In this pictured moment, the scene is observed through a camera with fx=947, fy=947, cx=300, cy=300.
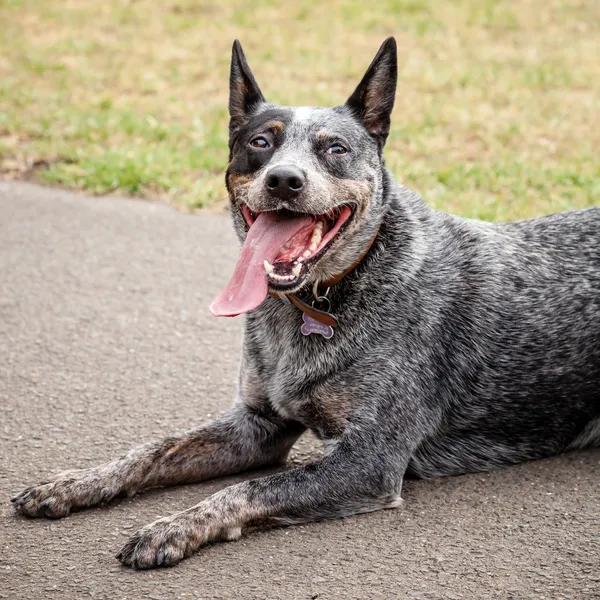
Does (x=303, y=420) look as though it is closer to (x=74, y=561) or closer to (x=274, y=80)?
(x=74, y=561)

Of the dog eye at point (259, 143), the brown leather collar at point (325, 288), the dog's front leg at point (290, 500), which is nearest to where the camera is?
the dog's front leg at point (290, 500)

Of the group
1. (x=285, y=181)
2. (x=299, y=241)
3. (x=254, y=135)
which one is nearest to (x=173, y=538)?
(x=299, y=241)

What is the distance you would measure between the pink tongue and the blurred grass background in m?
3.40

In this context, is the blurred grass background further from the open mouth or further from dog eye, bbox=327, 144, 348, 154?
the open mouth

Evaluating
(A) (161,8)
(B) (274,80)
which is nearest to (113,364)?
(B) (274,80)

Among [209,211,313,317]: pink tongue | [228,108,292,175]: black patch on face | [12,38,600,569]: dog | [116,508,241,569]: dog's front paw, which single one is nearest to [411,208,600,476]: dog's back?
[12,38,600,569]: dog

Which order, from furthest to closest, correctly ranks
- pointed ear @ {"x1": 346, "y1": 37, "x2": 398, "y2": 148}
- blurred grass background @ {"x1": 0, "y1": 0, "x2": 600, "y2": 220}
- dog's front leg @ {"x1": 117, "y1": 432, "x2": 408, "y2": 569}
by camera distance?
blurred grass background @ {"x1": 0, "y1": 0, "x2": 600, "y2": 220} → pointed ear @ {"x1": 346, "y1": 37, "x2": 398, "y2": 148} → dog's front leg @ {"x1": 117, "y1": 432, "x2": 408, "y2": 569}

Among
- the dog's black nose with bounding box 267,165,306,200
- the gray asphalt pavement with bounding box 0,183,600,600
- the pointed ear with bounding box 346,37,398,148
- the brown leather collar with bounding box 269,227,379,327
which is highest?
the pointed ear with bounding box 346,37,398,148

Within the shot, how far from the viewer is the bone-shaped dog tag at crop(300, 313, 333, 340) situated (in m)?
4.27

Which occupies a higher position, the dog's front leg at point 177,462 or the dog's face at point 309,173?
the dog's face at point 309,173

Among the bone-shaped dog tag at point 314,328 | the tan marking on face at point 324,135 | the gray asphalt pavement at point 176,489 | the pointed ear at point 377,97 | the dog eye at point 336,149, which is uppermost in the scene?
the pointed ear at point 377,97

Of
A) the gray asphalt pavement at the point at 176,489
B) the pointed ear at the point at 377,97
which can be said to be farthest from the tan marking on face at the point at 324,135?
the gray asphalt pavement at the point at 176,489

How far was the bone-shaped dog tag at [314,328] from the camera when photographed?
427cm

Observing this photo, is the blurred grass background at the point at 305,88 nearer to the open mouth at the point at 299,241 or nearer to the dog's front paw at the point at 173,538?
the open mouth at the point at 299,241
